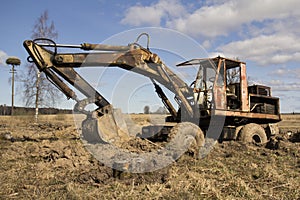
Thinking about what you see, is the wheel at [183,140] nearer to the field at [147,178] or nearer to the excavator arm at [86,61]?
the field at [147,178]

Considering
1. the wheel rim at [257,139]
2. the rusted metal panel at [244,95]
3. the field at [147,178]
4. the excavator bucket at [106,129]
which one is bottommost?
the field at [147,178]

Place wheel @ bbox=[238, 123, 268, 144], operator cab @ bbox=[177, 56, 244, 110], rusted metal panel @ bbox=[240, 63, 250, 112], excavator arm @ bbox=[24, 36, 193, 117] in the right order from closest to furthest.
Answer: excavator arm @ bbox=[24, 36, 193, 117], operator cab @ bbox=[177, 56, 244, 110], rusted metal panel @ bbox=[240, 63, 250, 112], wheel @ bbox=[238, 123, 268, 144]

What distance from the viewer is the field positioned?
4.53m

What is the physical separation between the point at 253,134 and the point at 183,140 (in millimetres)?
3573

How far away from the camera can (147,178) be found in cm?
521

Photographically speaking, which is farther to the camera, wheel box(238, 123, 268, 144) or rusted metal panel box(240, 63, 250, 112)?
wheel box(238, 123, 268, 144)

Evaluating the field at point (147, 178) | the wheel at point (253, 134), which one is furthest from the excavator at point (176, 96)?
the field at point (147, 178)

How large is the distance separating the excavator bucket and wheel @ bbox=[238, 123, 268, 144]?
431cm

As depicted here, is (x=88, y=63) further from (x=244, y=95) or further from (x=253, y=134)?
(x=253, y=134)

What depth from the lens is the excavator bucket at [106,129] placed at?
288 inches

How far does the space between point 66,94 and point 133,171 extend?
9.99ft

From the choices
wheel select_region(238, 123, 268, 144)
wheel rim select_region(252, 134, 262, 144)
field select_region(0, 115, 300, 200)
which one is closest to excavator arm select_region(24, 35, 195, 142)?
field select_region(0, 115, 300, 200)

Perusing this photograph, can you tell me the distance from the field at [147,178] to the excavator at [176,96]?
1.04 metres

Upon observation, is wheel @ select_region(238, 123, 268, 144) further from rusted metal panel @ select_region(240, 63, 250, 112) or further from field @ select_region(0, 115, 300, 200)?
field @ select_region(0, 115, 300, 200)
